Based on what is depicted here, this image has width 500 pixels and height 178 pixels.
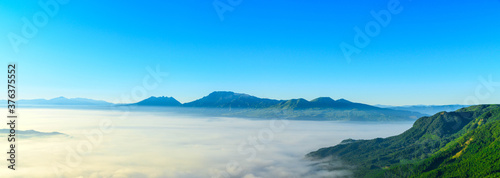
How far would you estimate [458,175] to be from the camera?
17800cm

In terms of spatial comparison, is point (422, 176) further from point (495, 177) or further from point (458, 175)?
point (495, 177)

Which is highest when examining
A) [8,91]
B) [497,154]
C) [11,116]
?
[8,91]

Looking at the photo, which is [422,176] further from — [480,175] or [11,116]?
[11,116]

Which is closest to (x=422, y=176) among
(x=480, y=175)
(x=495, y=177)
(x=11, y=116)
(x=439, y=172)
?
(x=439, y=172)

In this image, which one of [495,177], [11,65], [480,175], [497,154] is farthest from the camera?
[497,154]

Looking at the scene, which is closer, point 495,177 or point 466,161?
point 495,177

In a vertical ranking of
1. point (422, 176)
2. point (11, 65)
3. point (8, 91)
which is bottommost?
point (422, 176)

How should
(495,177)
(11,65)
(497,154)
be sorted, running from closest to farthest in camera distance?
(11,65)
(495,177)
(497,154)

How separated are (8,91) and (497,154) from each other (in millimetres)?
244331

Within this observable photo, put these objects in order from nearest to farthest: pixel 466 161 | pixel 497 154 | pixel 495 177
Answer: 1. pixel 495 177
2. pixel 497 154
3. pixel 466 161

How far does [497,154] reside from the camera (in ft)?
576

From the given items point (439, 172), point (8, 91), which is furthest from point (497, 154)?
point (8, 91)

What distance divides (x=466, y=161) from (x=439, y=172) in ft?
57.6

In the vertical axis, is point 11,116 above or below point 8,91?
below
